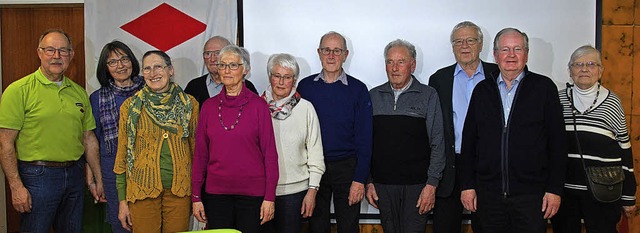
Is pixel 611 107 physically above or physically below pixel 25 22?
below

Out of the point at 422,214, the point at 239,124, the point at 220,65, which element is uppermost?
the point at 220,65

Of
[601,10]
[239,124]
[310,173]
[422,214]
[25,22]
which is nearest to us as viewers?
[239,124]

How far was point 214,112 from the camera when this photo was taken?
9.19 feet

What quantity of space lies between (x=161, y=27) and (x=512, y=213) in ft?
8.52

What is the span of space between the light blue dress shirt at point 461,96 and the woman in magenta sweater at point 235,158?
1.15 m

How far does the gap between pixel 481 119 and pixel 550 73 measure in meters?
1.25

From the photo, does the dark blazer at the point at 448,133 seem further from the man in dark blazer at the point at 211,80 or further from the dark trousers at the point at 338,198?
the man in dark blazer at the point at 211,80

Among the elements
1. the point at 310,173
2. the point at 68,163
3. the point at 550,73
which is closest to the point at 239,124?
the point at 310,173

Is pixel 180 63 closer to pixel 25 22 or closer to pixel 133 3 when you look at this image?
pixel 133 3

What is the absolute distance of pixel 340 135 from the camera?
317 centimetres

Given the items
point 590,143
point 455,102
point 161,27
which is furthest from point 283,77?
point 590,143

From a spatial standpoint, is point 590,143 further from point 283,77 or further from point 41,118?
point 41,118

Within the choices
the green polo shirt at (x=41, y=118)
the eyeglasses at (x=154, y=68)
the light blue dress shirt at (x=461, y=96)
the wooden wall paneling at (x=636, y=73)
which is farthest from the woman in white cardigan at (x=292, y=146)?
the wooden wall paneling at (x=636, y=73)

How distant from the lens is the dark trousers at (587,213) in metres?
3.04
